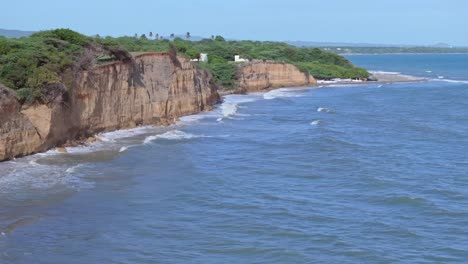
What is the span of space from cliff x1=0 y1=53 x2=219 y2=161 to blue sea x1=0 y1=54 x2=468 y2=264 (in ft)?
3.79

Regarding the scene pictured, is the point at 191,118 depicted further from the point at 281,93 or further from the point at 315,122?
the point at 281,93

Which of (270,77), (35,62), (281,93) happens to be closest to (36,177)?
(35,62)

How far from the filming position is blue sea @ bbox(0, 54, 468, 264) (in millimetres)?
18172

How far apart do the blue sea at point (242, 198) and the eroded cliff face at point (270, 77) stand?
3806 cm

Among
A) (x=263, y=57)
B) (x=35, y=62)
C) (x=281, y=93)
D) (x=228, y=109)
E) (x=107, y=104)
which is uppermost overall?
(x=263, y=57)

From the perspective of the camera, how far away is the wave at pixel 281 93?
75.6 meters

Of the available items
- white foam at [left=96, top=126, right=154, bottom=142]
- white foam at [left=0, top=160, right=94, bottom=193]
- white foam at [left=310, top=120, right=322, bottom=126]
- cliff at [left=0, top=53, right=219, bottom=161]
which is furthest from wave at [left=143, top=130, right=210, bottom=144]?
white foam at [left=310, top=120, right=322, bottom=126]

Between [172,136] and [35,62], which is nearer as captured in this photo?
[35,62]

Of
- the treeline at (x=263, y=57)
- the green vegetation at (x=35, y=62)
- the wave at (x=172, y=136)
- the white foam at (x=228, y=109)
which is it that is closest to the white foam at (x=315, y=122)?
the white foam at (x=228, y=109)

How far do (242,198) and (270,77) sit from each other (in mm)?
65263

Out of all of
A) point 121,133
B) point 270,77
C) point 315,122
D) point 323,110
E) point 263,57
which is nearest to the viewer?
point 121,133

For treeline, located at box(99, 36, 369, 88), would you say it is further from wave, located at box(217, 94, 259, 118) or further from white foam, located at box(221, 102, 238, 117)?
white foam, located at box(221, 102, 238, 117)

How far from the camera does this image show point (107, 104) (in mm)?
40562

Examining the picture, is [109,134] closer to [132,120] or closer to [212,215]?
[132,120]
